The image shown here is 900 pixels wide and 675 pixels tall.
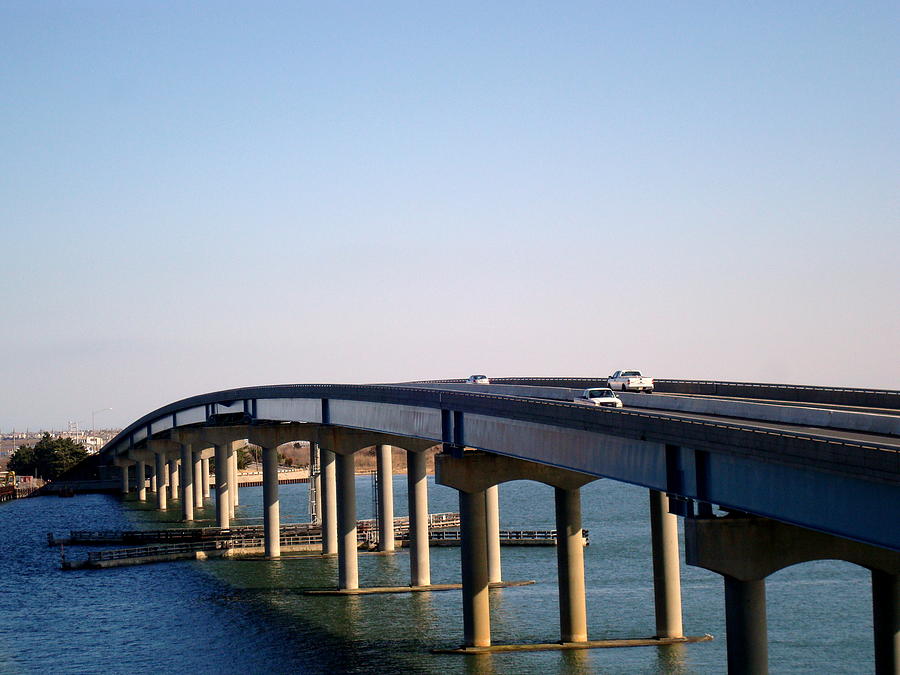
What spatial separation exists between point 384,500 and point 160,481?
6966 cm

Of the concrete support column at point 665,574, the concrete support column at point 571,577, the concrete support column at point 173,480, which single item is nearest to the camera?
the concrete support column at point 571,577

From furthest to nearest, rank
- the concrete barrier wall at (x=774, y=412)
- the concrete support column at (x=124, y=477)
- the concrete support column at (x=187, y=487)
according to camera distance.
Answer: the concrete support column at (x=124, y=477) → the concrete support column at (x=187, y=487) → the concrete barrier wall at (x=774, y=412)

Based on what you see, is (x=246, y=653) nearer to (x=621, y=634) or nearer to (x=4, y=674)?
(x=4, y=674)

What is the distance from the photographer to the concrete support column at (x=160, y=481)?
146875 millimetres

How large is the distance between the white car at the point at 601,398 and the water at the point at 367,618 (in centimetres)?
1040

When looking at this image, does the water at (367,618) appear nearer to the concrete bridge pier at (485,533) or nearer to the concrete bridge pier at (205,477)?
the concrete bridge pier at (485,533)

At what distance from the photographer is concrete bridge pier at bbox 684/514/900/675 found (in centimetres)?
3219

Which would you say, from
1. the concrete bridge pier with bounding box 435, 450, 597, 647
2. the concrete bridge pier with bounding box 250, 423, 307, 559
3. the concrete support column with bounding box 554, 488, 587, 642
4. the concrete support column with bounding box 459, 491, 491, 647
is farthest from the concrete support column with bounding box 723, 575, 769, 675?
the concrete bridge pier with bounding box 250, 423, 307, 559

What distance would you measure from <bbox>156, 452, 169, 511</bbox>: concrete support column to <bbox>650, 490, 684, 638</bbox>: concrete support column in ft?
344

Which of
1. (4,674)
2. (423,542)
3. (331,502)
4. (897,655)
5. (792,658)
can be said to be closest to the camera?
(897,655)

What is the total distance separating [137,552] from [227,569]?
35.6ft

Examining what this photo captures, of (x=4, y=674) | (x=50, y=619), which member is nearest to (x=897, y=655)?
(x=4, y=674)

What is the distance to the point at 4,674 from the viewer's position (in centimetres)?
5147

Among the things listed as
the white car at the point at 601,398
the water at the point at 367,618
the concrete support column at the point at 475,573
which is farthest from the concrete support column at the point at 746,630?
the concrete support column at the point at 475,573
